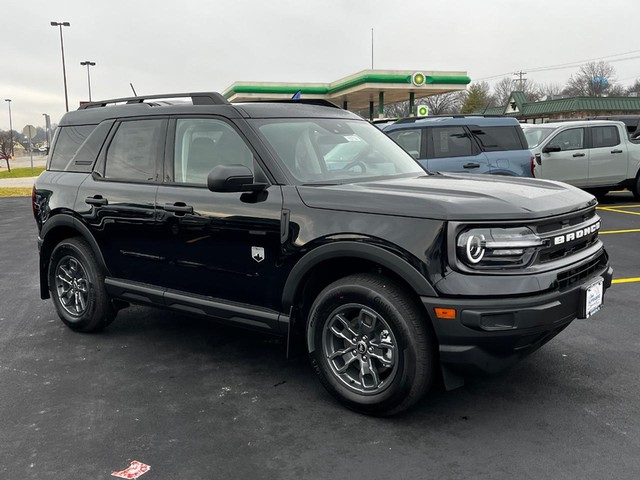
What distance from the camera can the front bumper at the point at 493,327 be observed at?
10.1 ft

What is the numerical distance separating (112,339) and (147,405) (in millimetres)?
1545

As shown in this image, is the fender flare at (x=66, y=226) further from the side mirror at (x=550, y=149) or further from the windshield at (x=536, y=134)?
the windshield at (x=536, y=134)

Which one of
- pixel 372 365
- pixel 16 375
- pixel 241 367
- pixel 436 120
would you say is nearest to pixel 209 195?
pixel 241 367

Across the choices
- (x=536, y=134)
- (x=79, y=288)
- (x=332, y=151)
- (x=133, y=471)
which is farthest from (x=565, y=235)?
(x=536, y=134)

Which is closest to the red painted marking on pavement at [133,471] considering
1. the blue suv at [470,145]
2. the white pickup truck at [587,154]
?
the blue suv at [470,145]

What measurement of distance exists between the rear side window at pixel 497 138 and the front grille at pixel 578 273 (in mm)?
6350

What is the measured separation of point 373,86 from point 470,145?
23.7 meters

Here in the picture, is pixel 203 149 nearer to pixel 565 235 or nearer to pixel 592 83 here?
pixel 565 235

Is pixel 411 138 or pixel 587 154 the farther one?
pixel 587 154

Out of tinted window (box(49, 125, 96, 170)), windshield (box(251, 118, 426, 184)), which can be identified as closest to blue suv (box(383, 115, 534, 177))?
windshield (box(251, 118, 426, 184))

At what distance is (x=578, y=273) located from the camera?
138 inches

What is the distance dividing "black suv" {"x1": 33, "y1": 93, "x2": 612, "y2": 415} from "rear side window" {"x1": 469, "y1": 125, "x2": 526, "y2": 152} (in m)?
5.53

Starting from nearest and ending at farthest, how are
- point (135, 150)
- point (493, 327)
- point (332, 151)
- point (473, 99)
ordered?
point (493, 327), point (332, 151), point (135, 150), point (473, 99)

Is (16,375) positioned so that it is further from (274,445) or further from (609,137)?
(609,137)
